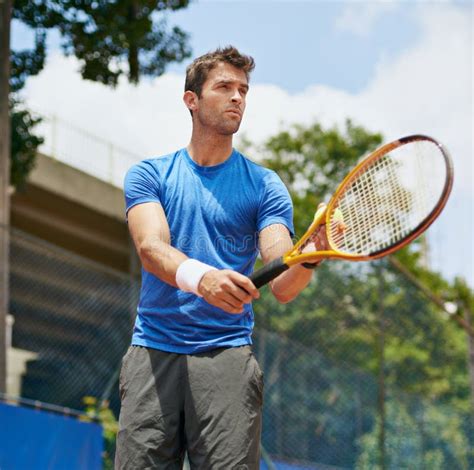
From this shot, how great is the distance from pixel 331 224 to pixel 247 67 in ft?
2.15

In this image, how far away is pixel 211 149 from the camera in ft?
10.5

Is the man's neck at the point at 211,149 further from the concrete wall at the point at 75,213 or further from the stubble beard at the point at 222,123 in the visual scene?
the concrete wall at the point at 75,213

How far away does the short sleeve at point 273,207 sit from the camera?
3.10 meters

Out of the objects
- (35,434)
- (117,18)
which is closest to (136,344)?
(35,434)

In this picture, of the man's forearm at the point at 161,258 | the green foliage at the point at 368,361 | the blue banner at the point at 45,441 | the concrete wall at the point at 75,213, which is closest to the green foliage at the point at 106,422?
the blue banner at the point at 45,441

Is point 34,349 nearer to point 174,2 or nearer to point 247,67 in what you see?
point 174,2

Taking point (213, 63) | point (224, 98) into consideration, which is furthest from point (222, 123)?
point (213, 63)

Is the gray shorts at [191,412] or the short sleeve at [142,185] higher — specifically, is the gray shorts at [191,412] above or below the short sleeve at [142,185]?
below

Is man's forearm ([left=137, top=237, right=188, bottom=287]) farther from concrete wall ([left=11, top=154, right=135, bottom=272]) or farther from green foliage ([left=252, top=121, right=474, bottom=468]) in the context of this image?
concrete wall ([left=11, top=154, right=135, bottom=272])

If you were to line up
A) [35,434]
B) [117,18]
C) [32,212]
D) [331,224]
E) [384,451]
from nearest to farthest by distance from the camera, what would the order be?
[331,224] → [35,434] → [384,451] → [117,18] → [32,212]

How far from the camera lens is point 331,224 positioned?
294 cm

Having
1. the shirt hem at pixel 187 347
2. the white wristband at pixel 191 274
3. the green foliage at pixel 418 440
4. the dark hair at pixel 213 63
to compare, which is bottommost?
the green foliage at pixel 418 440

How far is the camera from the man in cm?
288

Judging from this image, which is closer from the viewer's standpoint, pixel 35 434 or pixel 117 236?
pixel 35 434
